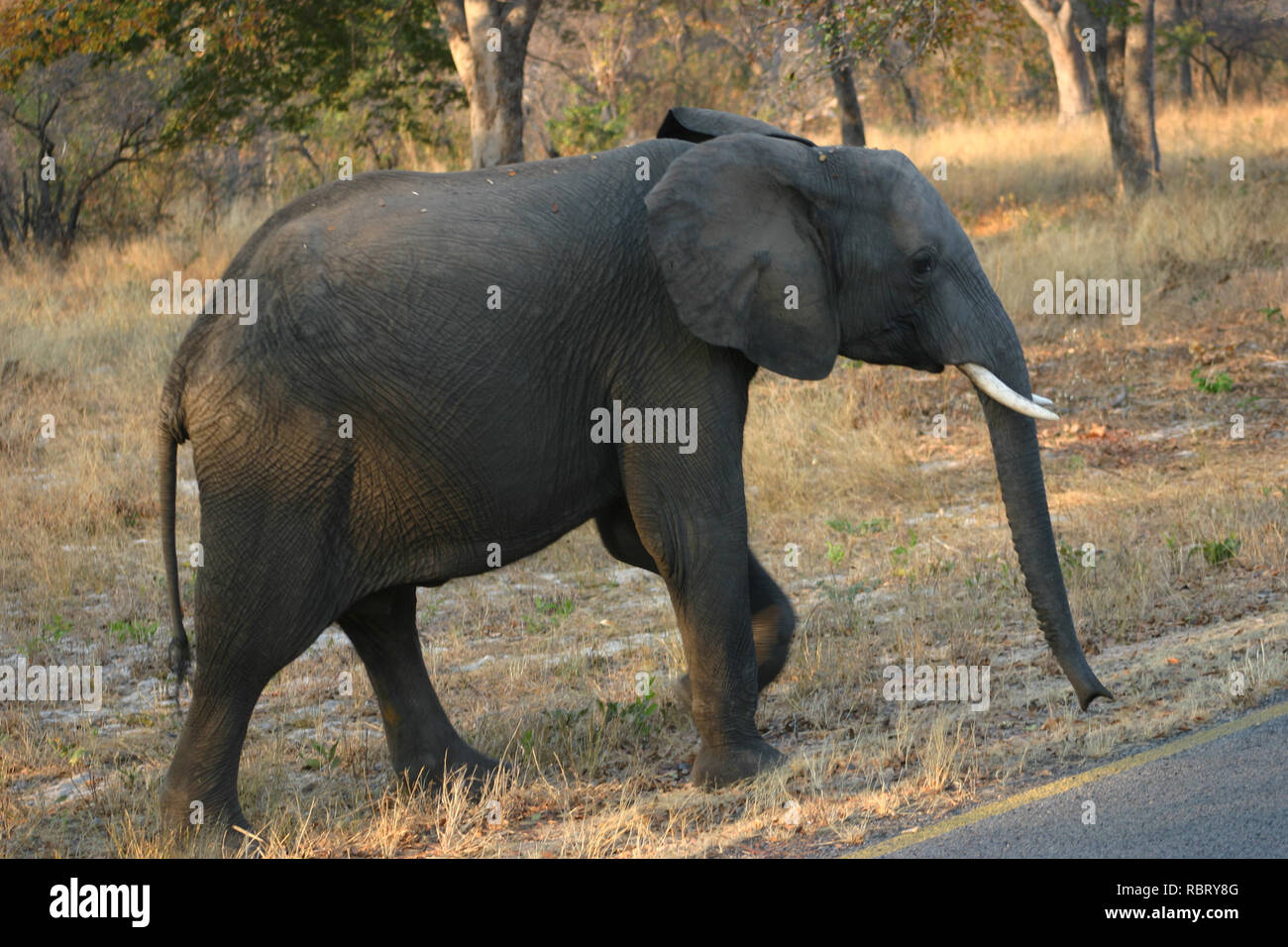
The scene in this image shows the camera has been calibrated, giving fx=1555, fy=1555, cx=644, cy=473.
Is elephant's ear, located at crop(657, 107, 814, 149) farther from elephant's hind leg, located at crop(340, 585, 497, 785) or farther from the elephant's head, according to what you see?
elephant's hind leg, located at crop(340, 585, 497, 785)

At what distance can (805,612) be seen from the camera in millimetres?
8445

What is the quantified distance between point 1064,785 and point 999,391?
145 cm

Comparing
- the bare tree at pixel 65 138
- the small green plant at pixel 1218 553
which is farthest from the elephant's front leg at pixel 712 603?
the bare tree at pixel 65 138

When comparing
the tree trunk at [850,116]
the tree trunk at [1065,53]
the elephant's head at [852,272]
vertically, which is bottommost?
the elephant's head at [852,272]

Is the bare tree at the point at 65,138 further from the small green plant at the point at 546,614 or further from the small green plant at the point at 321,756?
the small green plant at the point at 321,756

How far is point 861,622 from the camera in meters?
8.07

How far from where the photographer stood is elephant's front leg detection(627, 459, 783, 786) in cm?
577

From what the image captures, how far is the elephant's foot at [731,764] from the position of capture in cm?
595

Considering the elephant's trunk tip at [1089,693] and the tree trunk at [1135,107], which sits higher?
the tree trunk at [1135,107]

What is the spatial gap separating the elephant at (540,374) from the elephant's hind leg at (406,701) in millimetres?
133

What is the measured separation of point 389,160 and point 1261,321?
43.2 feet

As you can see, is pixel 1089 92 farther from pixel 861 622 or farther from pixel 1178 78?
pixel 861 622

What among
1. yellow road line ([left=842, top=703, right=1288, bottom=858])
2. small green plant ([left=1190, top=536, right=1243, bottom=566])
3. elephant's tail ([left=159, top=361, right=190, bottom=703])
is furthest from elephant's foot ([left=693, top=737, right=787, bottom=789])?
small green plant ([left=1190, top=536, right=1243, bottom=566])

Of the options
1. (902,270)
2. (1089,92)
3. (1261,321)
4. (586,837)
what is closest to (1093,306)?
(1261,321)
